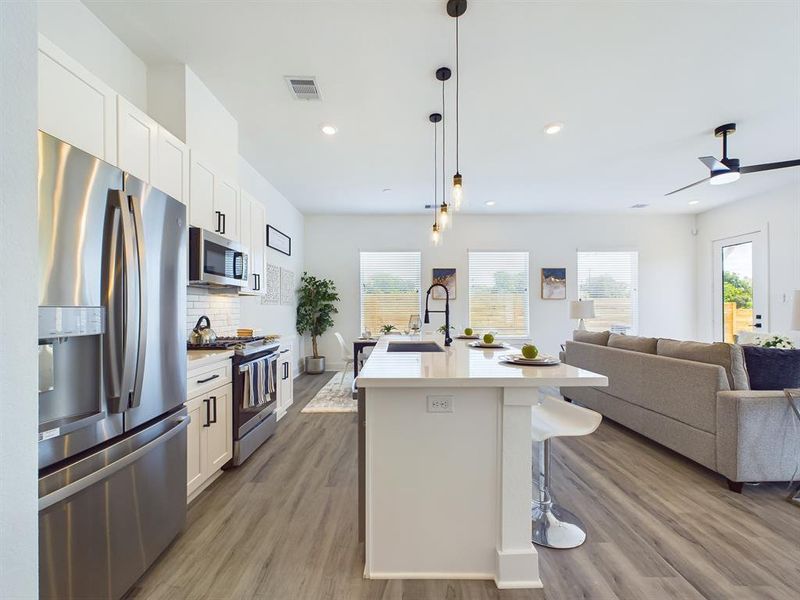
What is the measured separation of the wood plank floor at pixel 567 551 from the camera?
1.58 metres

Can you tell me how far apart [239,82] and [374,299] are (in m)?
4.44

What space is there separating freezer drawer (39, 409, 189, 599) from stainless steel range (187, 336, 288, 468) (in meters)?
0.80

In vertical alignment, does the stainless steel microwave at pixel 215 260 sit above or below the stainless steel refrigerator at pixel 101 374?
above

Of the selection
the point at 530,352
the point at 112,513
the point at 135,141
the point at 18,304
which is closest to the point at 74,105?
the point at 135,141

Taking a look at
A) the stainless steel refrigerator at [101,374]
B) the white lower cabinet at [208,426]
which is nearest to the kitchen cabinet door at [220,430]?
the white lower cabinet at [208,426]

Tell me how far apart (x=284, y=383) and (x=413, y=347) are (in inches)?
68.7

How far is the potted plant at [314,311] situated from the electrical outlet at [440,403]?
16.7ft

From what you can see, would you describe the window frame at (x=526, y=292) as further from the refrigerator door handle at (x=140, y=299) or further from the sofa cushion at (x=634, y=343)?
the refrigerator door handle at (x=140, y=299)

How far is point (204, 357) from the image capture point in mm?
2305

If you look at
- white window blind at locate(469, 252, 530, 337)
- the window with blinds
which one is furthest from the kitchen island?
white window blind at locate(469, 252, 530, 337)

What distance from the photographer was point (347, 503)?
2252 mm

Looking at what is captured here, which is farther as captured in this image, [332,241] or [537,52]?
[332,241]

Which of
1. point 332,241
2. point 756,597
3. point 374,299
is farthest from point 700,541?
point 332,241

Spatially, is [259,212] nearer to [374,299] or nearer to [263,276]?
[263,276]
